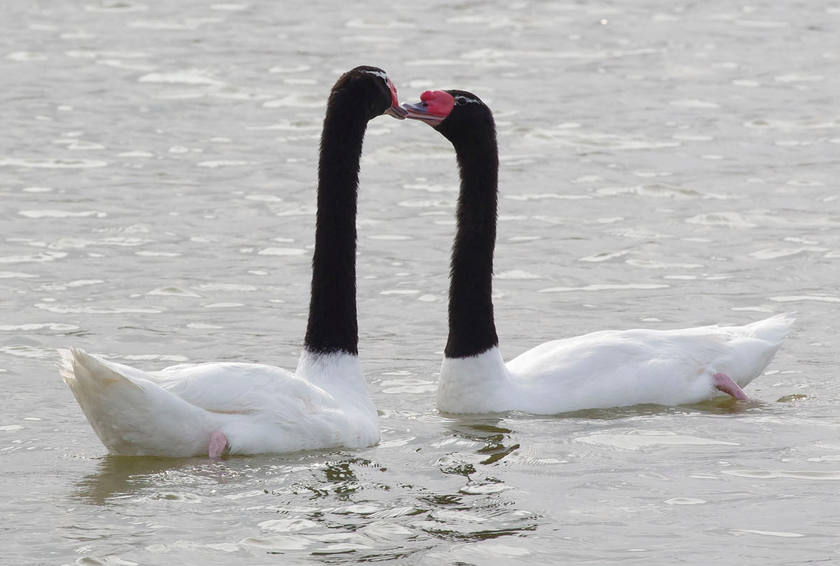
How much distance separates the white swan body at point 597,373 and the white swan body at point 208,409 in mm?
1139

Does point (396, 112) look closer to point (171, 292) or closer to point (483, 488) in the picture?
point (483, 488)

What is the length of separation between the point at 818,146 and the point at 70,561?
14357 millimetres

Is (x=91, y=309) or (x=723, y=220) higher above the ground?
(x=723, y=220)

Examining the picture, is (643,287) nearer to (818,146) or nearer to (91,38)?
(818,146)

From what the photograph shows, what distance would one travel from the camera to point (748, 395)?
1295cm

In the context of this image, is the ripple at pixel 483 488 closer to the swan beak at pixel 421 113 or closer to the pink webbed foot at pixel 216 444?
the pink webbed foot at pixel 216 444

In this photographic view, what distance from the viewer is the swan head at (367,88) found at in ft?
37.4

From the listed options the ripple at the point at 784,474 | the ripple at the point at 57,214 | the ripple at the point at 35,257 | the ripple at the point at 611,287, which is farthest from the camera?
the ripple at the point at 57,214

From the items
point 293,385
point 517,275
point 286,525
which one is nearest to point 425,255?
point 517,275

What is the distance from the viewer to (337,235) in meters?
11.6

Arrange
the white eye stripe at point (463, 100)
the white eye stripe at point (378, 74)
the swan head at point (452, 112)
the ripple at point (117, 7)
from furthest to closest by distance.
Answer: the ripple at point (117, 7) < the white eye stripe at point (463, 100) < the swan head at point (452, 112) < the white eye stripe at point (378, 74)

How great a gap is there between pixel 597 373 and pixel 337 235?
6.65 feet

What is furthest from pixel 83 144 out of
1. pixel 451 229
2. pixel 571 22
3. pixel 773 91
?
pixel 571 22

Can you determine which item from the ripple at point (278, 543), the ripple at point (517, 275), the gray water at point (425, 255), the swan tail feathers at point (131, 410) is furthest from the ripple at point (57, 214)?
the ripple at point (278, 543)
